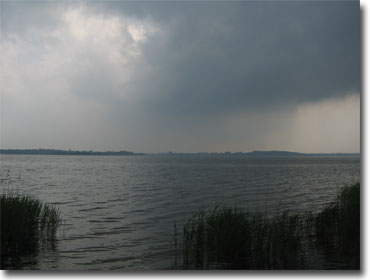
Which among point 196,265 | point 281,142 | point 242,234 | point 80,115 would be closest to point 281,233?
point 242,234

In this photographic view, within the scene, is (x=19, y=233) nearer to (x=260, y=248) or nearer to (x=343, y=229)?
(x=260, y=248)

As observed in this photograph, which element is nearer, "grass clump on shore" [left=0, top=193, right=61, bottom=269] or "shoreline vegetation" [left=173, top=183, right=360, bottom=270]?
"shoreline vegetation" [left=173, top=183, right=360, bottom=270]

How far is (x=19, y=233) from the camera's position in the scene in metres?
6.46

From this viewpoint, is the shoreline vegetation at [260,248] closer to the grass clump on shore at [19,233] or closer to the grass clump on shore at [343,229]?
the grass clump on shore at [343,229]

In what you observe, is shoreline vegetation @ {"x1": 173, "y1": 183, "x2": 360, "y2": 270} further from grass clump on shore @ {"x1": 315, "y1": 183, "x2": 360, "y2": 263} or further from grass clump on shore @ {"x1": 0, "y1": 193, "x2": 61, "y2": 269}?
grass clump on shore @ {"x1": 0, "y1": 193, "x2": 61, "y2": 269}

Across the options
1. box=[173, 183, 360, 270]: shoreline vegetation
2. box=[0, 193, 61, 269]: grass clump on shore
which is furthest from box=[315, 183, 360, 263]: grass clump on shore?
box=[0, 193, 61, 269]: grass clump on shore

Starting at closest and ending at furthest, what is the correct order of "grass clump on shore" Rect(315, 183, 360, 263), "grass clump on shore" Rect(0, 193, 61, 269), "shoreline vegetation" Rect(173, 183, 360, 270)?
1. "shoreline vegetation" Rect(173, 183, 360, 270)
2. "grass clump on shore" Rect(0, 193, 61, 269)
3. "grass clump on shore" Rect(315, 183, 360, 263)

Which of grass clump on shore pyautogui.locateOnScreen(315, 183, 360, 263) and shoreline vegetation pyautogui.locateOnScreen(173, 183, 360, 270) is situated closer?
shoreline vegetation pyautogui.locateOnScreen(173, 183, 360, 270)

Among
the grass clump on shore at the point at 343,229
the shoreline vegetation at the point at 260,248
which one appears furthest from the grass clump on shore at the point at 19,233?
the grass clump on shore at the point at 343,229

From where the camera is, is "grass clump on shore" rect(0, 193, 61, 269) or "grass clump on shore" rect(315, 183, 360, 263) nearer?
"grass clump on shore" rect(0, 193, 61, 269)

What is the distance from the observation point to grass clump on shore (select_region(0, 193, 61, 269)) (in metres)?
6.05

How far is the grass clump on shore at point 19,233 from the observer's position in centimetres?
605

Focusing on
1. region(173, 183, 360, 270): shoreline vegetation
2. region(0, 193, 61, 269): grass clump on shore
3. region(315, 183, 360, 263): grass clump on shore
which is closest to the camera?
region(173, 183, 360, 270): shoreline vegetation

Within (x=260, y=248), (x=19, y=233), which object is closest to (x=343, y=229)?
(x=260, y=248)
